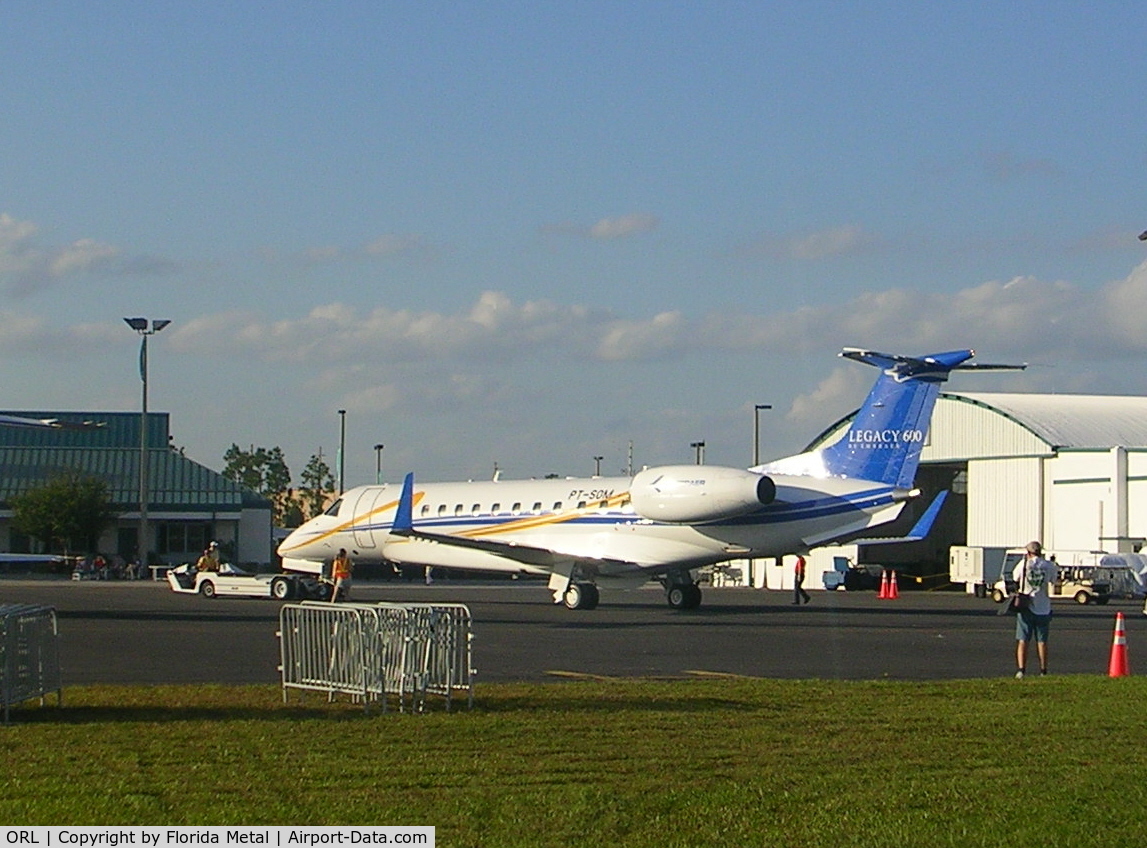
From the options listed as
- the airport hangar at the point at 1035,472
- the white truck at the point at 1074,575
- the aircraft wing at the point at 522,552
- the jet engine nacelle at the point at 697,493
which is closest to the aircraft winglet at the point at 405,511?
the aircraft wing at the point at 522,552

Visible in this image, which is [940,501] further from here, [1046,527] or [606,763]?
[606,763]

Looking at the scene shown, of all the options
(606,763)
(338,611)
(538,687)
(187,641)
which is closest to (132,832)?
(606,763)

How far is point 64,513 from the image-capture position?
7756 cm

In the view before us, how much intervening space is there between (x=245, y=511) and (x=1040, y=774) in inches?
3042

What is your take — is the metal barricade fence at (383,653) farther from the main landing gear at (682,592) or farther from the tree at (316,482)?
→ the tree at (316,482)

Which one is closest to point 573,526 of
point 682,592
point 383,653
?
point 682,592

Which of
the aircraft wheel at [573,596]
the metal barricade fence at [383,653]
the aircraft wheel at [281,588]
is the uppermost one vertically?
the metal barricade fence at [383,653]

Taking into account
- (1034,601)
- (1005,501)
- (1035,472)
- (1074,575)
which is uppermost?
(1035,472)

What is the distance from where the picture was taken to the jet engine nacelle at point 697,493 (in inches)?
1372

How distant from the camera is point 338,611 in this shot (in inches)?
593

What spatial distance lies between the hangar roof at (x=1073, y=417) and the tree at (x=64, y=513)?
41.3m

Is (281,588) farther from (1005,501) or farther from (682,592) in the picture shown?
(1005,501)

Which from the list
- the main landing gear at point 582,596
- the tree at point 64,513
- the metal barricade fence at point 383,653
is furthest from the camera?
the tree at point 64,513

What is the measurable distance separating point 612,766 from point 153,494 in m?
76.9
